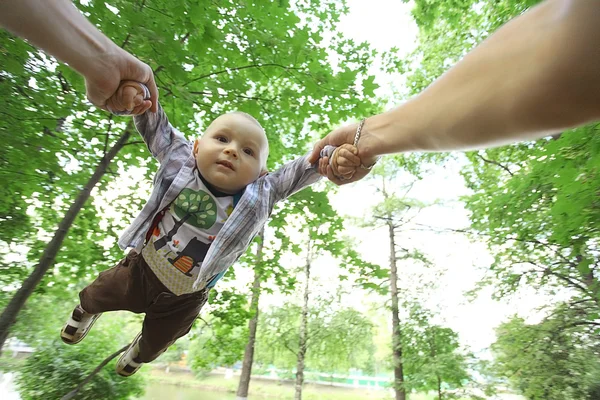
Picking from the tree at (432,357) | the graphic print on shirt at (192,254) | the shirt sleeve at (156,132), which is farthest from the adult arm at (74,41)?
the tree at (432,357)

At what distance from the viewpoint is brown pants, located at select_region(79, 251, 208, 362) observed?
5.03ft

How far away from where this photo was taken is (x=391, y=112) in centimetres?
92

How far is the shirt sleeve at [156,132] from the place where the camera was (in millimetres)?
1351

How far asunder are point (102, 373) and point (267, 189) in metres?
7.88

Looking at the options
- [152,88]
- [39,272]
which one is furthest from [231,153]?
[39,272]

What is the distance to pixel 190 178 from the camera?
1.40 m

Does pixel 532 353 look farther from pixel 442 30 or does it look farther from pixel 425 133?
pixel 425 133

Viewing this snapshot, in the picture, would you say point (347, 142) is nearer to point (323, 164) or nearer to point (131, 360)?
point (323, 164)

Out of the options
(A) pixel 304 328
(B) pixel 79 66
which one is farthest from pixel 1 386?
(B) pixel 79 66

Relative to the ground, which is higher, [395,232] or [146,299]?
[395,232]

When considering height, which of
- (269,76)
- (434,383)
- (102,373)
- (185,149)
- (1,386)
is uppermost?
(269,76)

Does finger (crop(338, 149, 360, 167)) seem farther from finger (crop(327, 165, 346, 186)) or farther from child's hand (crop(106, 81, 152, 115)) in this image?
child's hand (crop(106, 81, 152, 115))

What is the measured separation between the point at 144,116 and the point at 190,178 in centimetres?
30

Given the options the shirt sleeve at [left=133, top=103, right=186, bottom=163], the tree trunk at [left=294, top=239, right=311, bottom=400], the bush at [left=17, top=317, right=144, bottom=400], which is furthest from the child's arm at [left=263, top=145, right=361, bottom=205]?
the tree trunk at [left=294, top=239, right=311, bottom=400]
